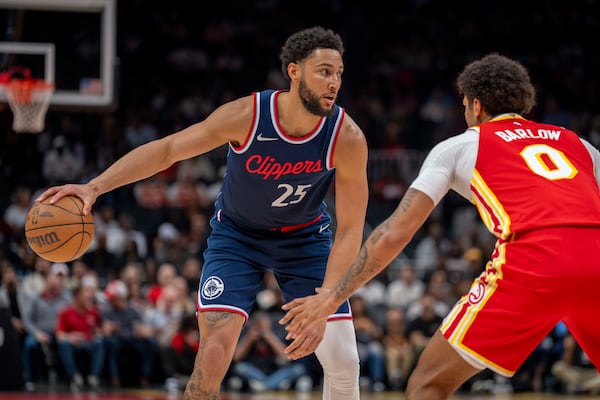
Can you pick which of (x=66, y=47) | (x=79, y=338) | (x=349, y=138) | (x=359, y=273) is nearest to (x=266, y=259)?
(x=349, y=138)

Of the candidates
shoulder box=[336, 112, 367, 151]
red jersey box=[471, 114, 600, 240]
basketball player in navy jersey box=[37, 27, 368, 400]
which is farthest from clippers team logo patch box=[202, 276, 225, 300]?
red jersey box=[471, 114, 600, 240]

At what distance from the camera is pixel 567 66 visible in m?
21.1

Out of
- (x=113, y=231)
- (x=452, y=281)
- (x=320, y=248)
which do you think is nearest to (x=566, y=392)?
(x=452, y=281)

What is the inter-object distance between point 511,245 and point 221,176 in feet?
40.2

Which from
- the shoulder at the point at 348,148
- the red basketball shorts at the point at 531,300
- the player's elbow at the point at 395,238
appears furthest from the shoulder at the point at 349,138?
the red basketball shorts at the point at 531,300

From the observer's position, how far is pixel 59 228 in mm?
5195

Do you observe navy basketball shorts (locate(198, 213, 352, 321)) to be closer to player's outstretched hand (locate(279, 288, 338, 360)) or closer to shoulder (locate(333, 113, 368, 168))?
shoulder (locate(333, 113, 368, 168))

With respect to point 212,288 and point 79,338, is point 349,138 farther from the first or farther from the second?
point 79,338

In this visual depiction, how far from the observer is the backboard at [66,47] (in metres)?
11.2

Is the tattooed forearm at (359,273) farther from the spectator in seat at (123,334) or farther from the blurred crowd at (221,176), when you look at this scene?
the spectator in seat at (123,334)

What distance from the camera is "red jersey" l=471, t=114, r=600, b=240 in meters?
4.07

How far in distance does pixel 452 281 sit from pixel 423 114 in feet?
19.4

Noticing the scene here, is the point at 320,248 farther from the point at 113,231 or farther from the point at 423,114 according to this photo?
the point at 423,114

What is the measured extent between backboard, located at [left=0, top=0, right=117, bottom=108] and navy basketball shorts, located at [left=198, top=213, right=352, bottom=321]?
19.7 feet
